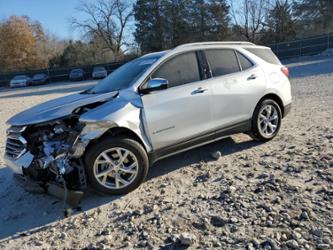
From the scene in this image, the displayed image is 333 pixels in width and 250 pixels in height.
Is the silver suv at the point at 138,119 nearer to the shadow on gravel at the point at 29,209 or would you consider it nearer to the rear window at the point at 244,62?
the rear window at the point at 244,62

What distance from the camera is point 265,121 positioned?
21.1 ft

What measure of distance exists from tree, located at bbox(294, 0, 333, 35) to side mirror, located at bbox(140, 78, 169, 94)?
1824 inches

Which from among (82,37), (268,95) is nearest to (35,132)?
(268,95)

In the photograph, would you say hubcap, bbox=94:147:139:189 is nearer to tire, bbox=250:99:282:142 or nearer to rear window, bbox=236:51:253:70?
tire, bbox=250:99:282:142

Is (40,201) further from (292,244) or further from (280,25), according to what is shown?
(280,25)

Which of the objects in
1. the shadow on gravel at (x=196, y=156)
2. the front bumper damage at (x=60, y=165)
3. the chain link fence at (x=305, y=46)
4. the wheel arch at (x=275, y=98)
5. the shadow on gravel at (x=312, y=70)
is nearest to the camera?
the front bumper damage at (x=60, y=165)

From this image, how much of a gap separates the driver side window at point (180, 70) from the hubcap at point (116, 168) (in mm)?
1236

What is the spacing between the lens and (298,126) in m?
7.41

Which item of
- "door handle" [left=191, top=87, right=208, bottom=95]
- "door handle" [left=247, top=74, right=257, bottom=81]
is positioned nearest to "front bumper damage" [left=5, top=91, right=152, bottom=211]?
"door handle" [left=191, top=87, right=208, bottom=95]

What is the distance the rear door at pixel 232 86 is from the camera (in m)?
5.75

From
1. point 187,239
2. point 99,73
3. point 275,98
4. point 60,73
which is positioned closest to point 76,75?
point 99,73

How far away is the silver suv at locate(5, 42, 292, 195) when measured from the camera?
4.68 meters

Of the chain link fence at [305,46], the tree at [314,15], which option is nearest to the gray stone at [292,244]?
the chain link fence at [305,46]

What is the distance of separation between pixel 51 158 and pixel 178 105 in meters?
1.86
